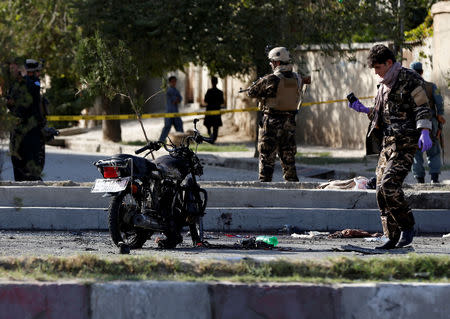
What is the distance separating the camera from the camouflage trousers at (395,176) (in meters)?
8.67

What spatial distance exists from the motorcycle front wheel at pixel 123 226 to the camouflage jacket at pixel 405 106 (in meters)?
2.23

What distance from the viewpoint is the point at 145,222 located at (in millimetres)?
8875

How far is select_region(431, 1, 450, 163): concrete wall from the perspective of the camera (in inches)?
765

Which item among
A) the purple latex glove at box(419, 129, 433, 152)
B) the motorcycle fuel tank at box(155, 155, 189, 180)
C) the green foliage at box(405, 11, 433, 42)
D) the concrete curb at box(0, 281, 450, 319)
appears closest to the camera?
the concrete curb at box(0, 281, 450, 319)

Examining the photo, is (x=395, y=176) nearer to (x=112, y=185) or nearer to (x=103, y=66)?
(x=112, y=185)

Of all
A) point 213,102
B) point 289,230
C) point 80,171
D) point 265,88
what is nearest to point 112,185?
point 289,230

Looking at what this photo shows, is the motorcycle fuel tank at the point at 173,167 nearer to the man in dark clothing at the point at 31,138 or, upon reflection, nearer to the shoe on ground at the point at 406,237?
the shoe on ground at the point at 406,237

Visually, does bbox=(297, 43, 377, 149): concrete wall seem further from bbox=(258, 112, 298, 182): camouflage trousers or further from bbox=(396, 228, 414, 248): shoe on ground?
bbox=(396, 228, 414, 248): shoe on ground

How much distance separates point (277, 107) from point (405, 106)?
3.76m

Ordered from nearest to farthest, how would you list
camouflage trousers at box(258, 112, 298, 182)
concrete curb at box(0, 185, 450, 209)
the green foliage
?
1. concrete curb at box(0, 185, 450, 209)
2. camouflage trousers at box(258, 112, 298, 182)
3. the green foliage

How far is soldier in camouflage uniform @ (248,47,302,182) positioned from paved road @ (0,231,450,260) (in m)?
2.12

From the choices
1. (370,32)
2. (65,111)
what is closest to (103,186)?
(370,32)

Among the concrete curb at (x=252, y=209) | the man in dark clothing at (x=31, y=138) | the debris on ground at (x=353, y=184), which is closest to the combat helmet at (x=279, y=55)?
the debris on ground at (x=353, y=184)

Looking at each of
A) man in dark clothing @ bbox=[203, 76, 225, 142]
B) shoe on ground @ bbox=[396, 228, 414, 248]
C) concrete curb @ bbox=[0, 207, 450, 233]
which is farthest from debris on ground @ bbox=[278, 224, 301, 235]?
man in dark clothing @ bbox=[203, 76, 225, 142]
